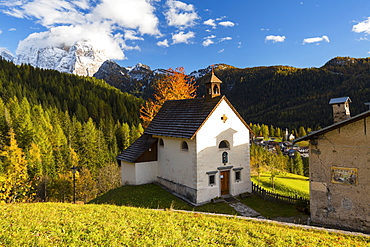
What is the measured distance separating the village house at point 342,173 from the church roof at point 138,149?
14366 mm

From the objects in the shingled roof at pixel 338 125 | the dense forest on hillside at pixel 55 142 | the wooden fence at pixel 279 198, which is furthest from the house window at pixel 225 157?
the dense forest on hillside at pixel 55 142

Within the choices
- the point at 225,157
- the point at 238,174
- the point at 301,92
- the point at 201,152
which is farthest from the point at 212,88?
the point at 301,92

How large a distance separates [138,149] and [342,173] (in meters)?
17.0

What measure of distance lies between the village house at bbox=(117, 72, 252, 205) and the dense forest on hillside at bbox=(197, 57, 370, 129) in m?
123

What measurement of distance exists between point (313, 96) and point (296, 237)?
178567 millimetres

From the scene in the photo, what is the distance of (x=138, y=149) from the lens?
77.4 feet

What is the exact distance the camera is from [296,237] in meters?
9.20

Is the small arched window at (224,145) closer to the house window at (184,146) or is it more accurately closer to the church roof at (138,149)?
the house window at (184,146)

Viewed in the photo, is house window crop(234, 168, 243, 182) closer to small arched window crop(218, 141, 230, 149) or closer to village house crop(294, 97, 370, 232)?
small arched window crop(218, 141, 230, 149)

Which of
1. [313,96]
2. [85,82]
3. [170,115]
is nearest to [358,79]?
[313,96]

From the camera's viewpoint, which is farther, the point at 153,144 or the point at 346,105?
the point at 153,144

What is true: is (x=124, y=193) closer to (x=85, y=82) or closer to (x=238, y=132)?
(x=238, y=132)

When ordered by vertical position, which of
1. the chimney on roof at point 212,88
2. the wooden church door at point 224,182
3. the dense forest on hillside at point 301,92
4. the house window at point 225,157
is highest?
the dense forest on hillside at point 301,92

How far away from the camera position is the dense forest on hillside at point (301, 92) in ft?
477
